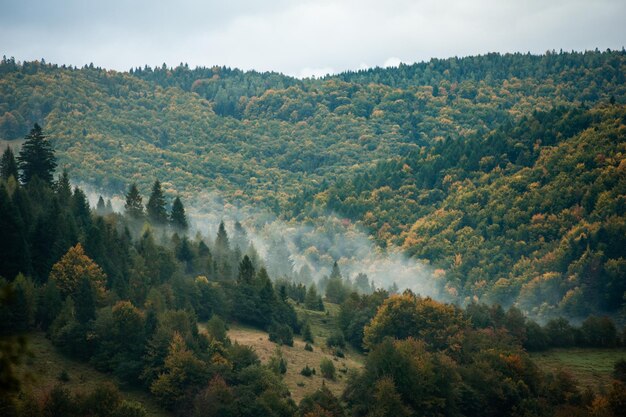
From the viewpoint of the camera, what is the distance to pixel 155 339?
3231 inches

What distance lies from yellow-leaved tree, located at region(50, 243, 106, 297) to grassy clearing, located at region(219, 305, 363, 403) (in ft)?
62.4

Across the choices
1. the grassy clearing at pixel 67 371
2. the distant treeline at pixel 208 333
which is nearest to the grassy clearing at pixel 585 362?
the distant treeline at pixel 208 333

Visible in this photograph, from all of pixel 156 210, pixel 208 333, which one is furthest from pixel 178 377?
pixel 156 210

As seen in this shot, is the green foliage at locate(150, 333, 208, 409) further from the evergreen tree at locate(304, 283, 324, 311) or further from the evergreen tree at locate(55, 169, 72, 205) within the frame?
the evergreen tree at locate(304, 283, 324, 311)

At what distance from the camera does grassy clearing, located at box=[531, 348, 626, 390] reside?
101312 mm

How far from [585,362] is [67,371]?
73643mm

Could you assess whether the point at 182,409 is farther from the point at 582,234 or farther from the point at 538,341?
the point at 582,234

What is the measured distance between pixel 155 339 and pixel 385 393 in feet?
85.1

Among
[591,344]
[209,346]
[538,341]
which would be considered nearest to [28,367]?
[209,346]

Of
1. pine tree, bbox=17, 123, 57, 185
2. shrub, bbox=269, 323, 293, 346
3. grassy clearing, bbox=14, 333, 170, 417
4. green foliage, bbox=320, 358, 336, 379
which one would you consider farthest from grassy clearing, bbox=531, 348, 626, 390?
pine tree, bbox=17, 123, 57, 185

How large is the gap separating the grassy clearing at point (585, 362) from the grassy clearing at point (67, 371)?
55.5 meters

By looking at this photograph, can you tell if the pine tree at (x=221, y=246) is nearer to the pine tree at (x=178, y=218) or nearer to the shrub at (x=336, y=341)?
the pine tree at (x=178, y=218)

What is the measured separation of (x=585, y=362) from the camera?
111062 mm

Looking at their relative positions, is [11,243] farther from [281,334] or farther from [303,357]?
[303,357]
